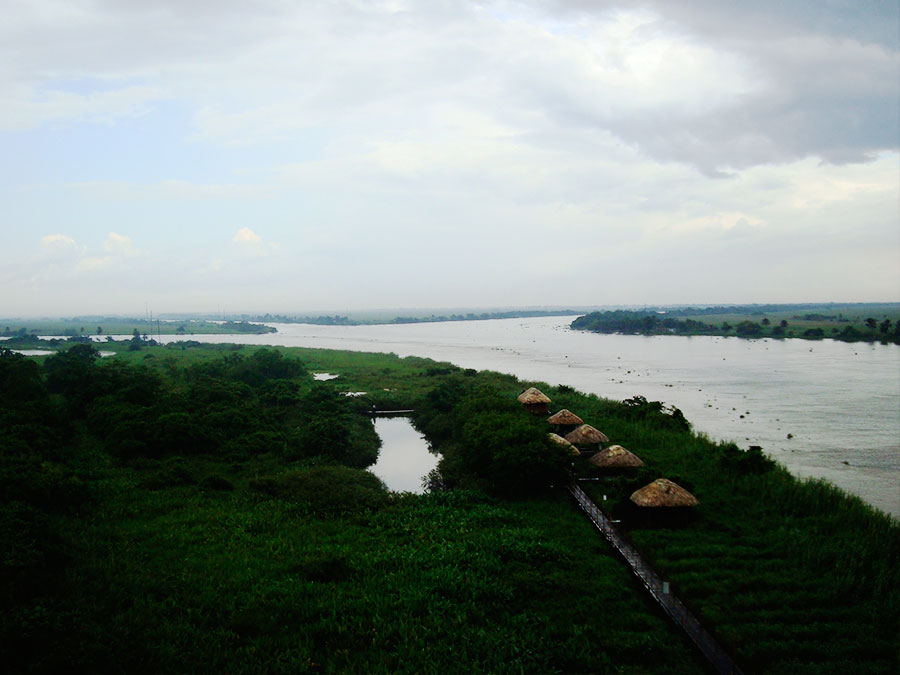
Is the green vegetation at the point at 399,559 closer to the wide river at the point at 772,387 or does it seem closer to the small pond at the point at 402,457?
the small pond at the point at 402,457

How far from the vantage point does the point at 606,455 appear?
19.4 metres

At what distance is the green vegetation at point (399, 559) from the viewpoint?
929 cm

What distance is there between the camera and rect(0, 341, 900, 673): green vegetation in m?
9.29

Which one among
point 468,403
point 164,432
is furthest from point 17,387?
point 468,403

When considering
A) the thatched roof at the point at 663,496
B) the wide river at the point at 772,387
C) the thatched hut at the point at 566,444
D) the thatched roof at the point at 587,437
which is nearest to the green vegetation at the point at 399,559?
the thatched hut at the point at 566,444

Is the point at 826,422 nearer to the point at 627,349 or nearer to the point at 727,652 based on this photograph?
the point at 727,652

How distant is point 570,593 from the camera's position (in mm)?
11555

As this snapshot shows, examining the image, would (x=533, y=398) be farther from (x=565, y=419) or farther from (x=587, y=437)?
(x=587, y=437)

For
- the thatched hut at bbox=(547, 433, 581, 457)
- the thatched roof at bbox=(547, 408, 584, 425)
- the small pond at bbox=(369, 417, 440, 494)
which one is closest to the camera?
the thatched hut at bbox=(547, 433, 581, 457)

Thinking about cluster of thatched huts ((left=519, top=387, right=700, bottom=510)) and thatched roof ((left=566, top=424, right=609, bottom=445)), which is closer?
cluster of thatched huts ((left=519, top=387, right=700, bottom=510))

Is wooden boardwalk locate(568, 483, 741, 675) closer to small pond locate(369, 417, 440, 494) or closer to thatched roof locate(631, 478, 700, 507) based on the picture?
thatched roof locate(631, 478, 700, 507)

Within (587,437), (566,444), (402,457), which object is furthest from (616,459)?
(402,457)

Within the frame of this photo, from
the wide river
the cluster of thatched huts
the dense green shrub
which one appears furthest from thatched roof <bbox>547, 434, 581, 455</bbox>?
the dense green shrub

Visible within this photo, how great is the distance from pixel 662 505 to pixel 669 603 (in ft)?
13.6
